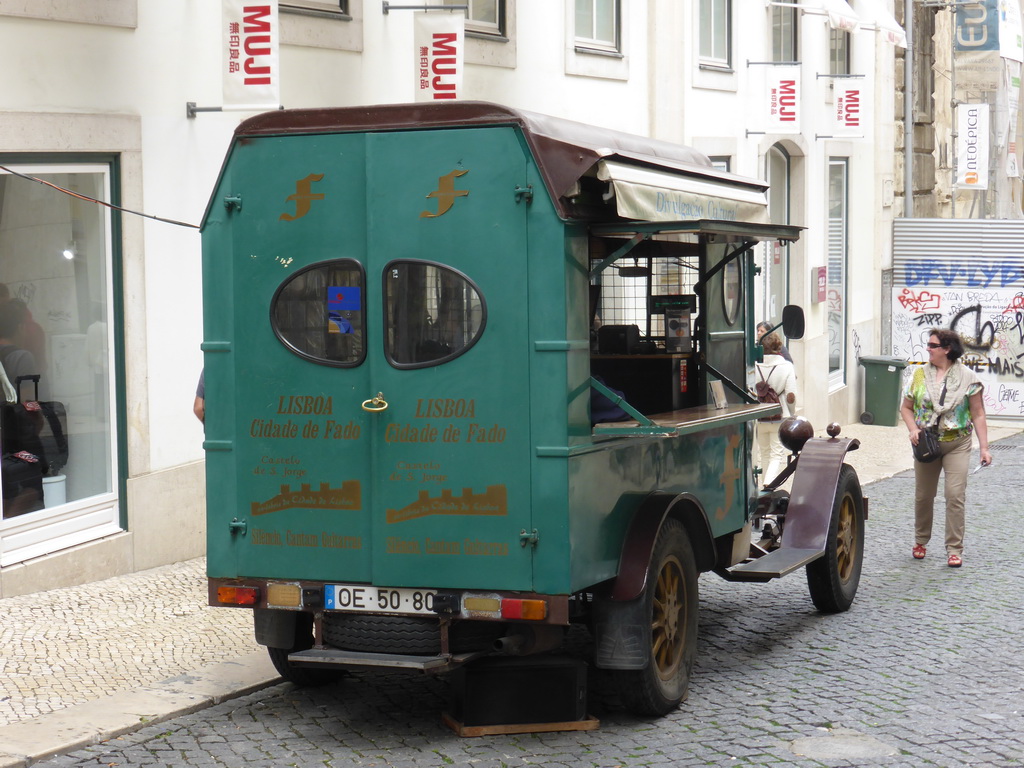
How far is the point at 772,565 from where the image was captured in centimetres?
815

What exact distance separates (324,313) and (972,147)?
827 inches

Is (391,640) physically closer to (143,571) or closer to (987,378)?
(143,571)

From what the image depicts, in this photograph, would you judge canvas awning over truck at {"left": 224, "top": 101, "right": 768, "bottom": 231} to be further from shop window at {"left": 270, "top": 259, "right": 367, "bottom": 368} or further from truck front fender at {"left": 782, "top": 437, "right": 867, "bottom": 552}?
truck front fender at {"left": 782, "top": 437, "right": 867, "bottom": 552}

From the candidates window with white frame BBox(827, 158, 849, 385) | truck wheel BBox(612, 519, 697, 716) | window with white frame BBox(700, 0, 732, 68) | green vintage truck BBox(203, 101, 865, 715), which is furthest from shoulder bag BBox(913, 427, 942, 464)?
window with white frame BBox(827, 158, 849, 385)

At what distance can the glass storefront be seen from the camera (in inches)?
375

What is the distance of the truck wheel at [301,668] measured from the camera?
23.1ft

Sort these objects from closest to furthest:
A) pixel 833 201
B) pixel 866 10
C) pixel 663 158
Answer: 1. pixel 663 158
2. pixel 866 10
3. pixel 833 201

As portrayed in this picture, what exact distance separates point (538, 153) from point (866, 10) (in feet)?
50.9

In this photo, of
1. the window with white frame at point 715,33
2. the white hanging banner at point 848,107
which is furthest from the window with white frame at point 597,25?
the white hanging banner at point 848,107

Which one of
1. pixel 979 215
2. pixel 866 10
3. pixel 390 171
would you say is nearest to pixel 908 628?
pixel 390 171

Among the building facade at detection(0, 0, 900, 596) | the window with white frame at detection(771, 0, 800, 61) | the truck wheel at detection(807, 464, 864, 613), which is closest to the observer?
the truck wheel at detection(807, 464, 864, 613)

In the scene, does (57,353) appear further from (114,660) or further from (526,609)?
(526,609)

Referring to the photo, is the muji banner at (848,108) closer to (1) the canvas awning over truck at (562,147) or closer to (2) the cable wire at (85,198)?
(2) the cable wire at (85,198)

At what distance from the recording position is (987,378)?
72.1 ft
